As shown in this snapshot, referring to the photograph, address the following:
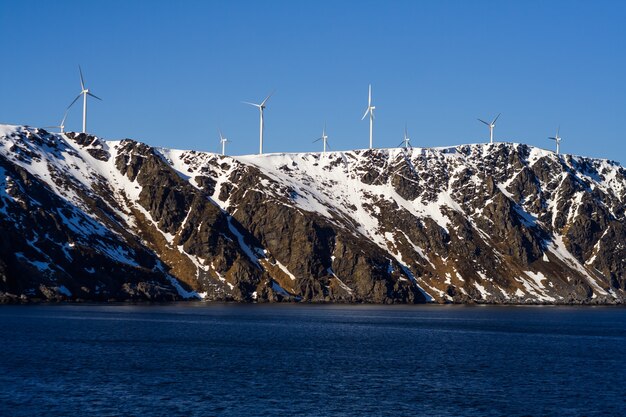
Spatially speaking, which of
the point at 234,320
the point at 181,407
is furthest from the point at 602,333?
the point at 181,407

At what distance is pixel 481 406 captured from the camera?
76062mm

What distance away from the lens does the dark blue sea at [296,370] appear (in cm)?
7425

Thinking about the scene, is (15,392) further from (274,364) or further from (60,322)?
(60,322)

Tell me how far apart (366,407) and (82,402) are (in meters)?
24.5

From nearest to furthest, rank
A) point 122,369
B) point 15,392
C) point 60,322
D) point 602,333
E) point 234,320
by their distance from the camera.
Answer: point 15,392
point 122,369
point 60,322
point 602,333
point 234,320

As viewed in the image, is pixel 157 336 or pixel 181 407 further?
pixel 157 336

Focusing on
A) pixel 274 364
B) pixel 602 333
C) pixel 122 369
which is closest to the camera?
pixel 122 369

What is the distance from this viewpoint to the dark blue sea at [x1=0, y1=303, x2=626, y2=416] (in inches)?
2923

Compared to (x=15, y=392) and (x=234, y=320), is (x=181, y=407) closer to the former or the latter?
(x=15, y=392)

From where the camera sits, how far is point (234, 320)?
602 feet

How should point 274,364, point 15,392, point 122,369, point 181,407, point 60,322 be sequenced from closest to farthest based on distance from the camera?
point 181,407 < point 15,392 < point 122,369 < point 274,364 < point 60,322

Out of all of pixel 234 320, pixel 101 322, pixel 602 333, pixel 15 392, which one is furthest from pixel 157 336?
pixel 602 333

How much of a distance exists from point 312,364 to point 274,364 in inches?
188

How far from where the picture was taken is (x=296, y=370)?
9800 centimetres
